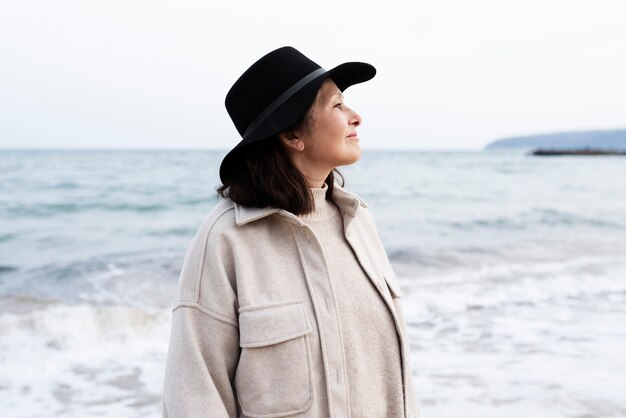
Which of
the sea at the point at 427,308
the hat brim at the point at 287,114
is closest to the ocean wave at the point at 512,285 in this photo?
the sea at the point at 427,308

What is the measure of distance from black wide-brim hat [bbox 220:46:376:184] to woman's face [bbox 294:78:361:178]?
47mm

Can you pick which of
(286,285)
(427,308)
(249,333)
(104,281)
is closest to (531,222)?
(427,308)

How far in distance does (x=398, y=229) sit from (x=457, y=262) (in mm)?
3948

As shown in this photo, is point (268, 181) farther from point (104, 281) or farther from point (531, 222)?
point (531, 222)

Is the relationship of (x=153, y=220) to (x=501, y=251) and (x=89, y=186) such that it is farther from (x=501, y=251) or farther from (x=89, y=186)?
(x=89, y=186)

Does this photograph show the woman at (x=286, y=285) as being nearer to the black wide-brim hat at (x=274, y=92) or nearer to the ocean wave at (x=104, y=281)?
the black wide-brim hat at (x=274, y=92)

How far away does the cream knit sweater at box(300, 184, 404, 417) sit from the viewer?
1.77 meters

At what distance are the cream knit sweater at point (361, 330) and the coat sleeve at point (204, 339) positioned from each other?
297 millimetres

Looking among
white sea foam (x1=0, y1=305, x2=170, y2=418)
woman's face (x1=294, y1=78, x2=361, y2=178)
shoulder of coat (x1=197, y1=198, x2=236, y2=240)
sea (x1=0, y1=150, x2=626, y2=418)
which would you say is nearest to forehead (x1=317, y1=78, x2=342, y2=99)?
woman's face (x1=294, y1=78, x2=361, y2=178)

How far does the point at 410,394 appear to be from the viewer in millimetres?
1923

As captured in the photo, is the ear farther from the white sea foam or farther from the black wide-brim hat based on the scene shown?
the white sea foam

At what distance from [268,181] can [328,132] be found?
21 cm

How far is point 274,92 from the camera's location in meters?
1.78

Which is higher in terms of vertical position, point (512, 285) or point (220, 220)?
point (220, 220)
